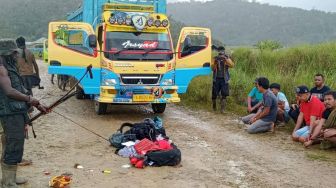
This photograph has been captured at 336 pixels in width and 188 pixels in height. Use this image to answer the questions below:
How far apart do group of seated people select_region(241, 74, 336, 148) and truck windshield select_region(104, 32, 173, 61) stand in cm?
242

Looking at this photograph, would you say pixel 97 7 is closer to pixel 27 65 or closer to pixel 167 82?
pixel 167 82

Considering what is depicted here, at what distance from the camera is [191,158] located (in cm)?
682

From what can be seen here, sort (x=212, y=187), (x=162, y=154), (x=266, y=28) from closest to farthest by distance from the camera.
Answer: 1. (x=212, y=187)
2. (x=162, y=154)
3. (x=266, y=28)

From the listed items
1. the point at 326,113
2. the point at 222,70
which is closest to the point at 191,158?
the point at 326,113

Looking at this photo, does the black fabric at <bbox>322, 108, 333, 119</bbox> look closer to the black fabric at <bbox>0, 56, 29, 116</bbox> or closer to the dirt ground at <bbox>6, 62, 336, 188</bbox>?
the dirt ground at <bbox>6, 62, 336, 188</bbox>

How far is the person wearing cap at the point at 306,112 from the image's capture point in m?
7.79

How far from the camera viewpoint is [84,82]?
32.3 ft

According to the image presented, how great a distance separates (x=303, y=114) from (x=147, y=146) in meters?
3.42

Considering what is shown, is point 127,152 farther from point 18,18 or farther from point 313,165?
point 18,18

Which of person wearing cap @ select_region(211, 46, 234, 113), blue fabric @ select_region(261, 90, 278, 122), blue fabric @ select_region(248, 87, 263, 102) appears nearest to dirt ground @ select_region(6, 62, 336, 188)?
blue fabric @ select_region(261, 90, 278, 122)

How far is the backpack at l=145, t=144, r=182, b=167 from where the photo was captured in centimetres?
632

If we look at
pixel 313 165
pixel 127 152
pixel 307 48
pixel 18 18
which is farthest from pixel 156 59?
pixel 18 18

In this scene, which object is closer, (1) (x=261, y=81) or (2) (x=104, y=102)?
(1) (x=261, y=81)

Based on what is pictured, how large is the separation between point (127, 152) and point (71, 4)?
69.5 meters
